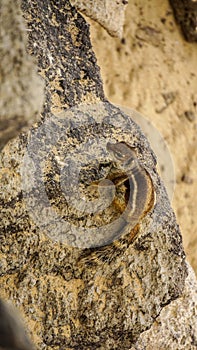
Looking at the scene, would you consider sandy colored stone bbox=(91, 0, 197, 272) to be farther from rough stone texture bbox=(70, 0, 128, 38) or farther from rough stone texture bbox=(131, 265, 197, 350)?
rough stone texture bbox=(131, 265, 197, 350)

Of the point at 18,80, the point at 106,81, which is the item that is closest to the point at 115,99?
the point at 106,81

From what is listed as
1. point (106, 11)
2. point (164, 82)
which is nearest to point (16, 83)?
point (106, 11)

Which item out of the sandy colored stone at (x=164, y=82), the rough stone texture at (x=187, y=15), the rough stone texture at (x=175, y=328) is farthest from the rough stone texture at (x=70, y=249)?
the rough stone texture at (x=187, y=15)

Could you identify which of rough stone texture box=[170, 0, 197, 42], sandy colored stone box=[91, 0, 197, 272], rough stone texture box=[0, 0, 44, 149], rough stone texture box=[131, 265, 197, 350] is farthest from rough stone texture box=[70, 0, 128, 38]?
rough stone texture box=[131, 265, 197, 350]

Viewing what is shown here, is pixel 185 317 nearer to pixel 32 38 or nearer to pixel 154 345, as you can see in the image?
pixel 154 345

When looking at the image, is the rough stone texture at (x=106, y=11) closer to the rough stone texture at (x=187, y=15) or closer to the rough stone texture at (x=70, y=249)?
the rough stone texture at (x=70, y=249)

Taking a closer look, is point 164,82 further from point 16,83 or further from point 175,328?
point 16,83
